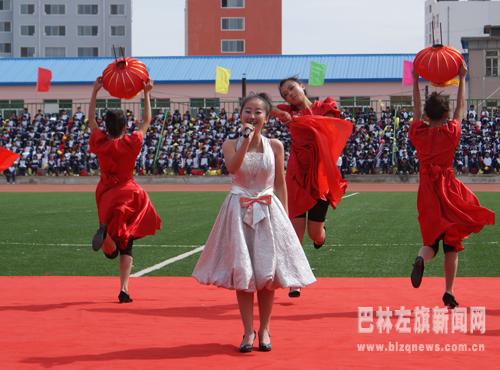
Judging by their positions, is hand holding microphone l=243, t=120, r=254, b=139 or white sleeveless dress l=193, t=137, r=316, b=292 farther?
white sleeveless dress l=193, t=137, r=316, b=292

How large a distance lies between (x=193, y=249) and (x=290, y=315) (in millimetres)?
6375

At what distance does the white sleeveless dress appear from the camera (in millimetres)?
7168

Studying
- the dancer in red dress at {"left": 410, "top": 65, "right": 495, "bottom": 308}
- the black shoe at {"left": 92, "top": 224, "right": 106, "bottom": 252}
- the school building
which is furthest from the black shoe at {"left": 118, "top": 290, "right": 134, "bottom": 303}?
the school building

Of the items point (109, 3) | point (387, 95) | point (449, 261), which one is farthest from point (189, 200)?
point (109, 3)

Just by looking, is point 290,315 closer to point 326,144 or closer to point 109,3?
point 326,144

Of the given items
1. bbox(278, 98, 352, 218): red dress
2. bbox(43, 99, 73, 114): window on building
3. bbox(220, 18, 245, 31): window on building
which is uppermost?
bbox(220, 18, 245, 31): window on building

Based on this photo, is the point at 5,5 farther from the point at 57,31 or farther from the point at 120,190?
the point at 120,190

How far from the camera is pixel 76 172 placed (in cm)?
4641

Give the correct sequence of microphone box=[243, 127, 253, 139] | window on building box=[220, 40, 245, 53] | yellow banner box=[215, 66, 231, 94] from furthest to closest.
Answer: window on building box=[220, 40, 245, 53], yellow banner box=[215, 66, 231, 94], microphone box=[243, 127, 253, 139]

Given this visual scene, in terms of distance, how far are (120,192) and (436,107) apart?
3.10 meters

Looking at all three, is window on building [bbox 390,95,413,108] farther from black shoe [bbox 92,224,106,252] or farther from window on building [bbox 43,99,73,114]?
black shoe [bbox 92,224,106,252]

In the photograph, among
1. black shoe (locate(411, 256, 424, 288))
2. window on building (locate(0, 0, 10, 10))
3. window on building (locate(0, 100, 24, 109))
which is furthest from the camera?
window on building (locate(0, 0, 10, 10))

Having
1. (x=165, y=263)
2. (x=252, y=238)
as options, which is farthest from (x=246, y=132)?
(x=165, y=263)

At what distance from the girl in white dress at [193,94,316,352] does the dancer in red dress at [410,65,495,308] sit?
2142 mm
